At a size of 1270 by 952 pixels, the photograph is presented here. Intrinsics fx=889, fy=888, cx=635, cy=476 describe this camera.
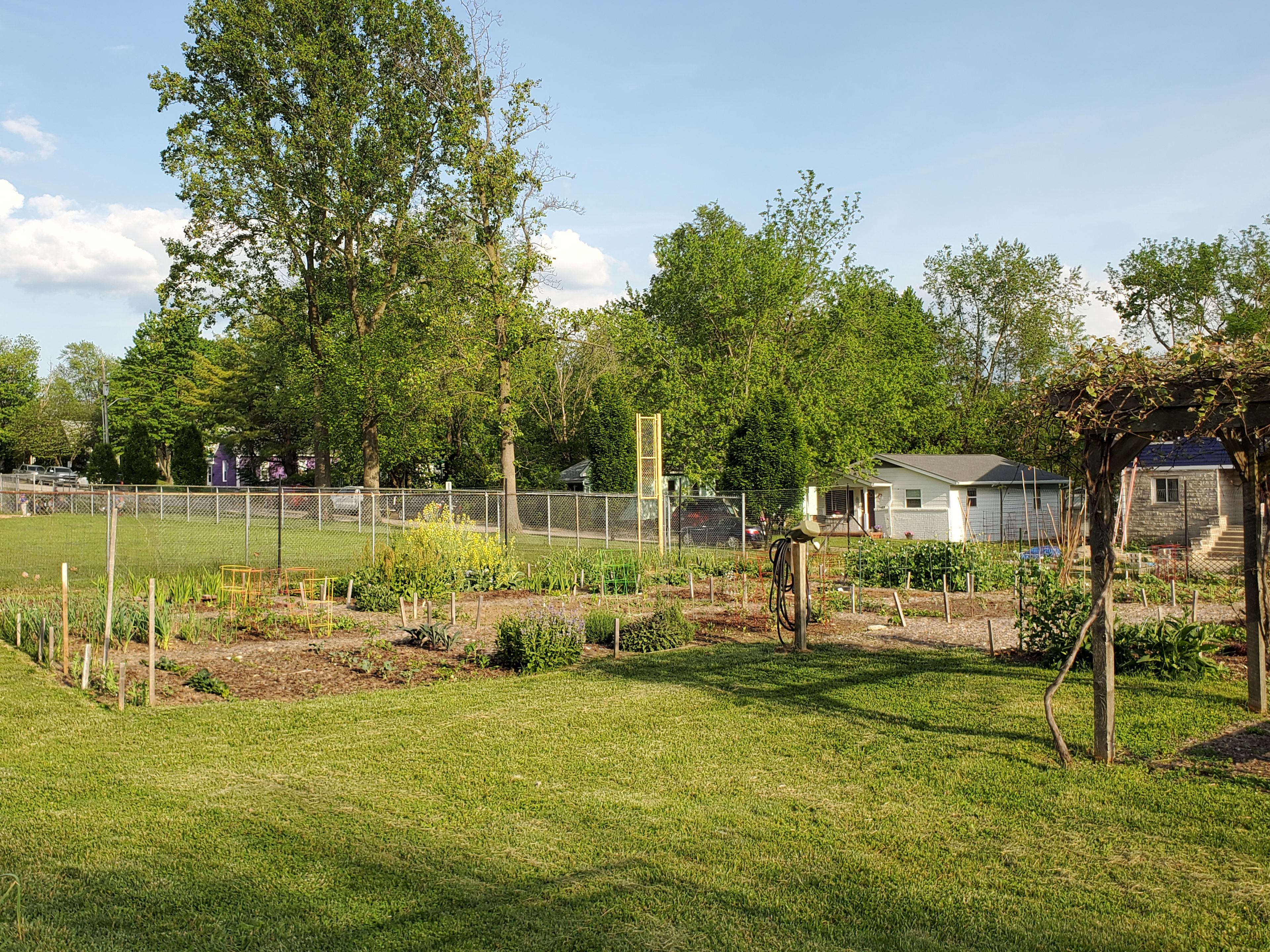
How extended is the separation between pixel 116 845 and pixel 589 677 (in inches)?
181

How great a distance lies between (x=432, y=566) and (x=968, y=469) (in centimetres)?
2553

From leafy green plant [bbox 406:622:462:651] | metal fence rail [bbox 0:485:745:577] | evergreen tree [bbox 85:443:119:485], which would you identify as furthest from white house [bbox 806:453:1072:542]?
evergreen tree [bbox 85:443:119:485]

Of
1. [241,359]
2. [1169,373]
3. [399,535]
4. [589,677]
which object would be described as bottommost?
[589,677]

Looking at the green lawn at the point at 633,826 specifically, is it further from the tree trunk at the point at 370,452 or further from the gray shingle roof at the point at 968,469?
the gray shingle roof at the point at 968,469

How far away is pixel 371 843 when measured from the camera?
4434 mm

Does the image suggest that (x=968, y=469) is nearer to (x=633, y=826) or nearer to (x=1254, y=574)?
(x=1254, y=574)

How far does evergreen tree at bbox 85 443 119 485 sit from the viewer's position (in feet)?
163

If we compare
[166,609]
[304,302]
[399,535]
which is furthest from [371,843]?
[304,302]

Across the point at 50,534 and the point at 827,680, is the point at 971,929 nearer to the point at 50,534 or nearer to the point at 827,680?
the point at 827,680

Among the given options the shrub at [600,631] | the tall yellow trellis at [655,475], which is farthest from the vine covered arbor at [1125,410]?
the tall yellow trellis at [655,475]

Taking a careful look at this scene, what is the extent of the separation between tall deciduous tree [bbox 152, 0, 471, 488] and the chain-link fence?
8510 millimetres

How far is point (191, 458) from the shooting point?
4738 cm

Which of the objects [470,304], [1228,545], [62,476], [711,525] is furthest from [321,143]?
[62,476]

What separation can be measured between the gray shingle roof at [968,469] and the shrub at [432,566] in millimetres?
21341
